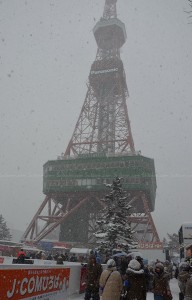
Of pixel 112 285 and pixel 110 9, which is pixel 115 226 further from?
pixel 110 9

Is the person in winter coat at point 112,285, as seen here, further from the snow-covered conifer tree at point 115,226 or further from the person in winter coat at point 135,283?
the snow-covered conifer tree at point 115,226

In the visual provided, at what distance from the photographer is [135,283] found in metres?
6.84

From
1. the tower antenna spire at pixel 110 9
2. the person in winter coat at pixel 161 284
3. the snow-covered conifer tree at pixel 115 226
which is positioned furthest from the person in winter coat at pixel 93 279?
the tower antenna spire at pixel 110 9

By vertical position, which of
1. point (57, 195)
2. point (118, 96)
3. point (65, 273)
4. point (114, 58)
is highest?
point (114, 58)

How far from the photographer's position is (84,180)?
71.9 m

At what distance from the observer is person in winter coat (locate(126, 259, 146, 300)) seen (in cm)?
680

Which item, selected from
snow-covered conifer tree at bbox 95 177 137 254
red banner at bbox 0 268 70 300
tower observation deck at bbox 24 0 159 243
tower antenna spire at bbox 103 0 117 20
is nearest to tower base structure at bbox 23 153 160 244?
tower observation deck at bbox 24 0 159 243

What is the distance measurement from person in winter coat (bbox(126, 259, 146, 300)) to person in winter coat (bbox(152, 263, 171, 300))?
104cm

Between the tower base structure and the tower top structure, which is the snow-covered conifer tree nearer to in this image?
the tower base structure

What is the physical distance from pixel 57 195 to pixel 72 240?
10272mm

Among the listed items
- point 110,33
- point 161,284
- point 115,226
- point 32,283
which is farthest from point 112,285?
point 110,33

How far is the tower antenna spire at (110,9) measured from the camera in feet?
332

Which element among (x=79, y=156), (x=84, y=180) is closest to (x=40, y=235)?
(x=84, y=180)

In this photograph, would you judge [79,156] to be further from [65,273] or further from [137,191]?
[65,273]
